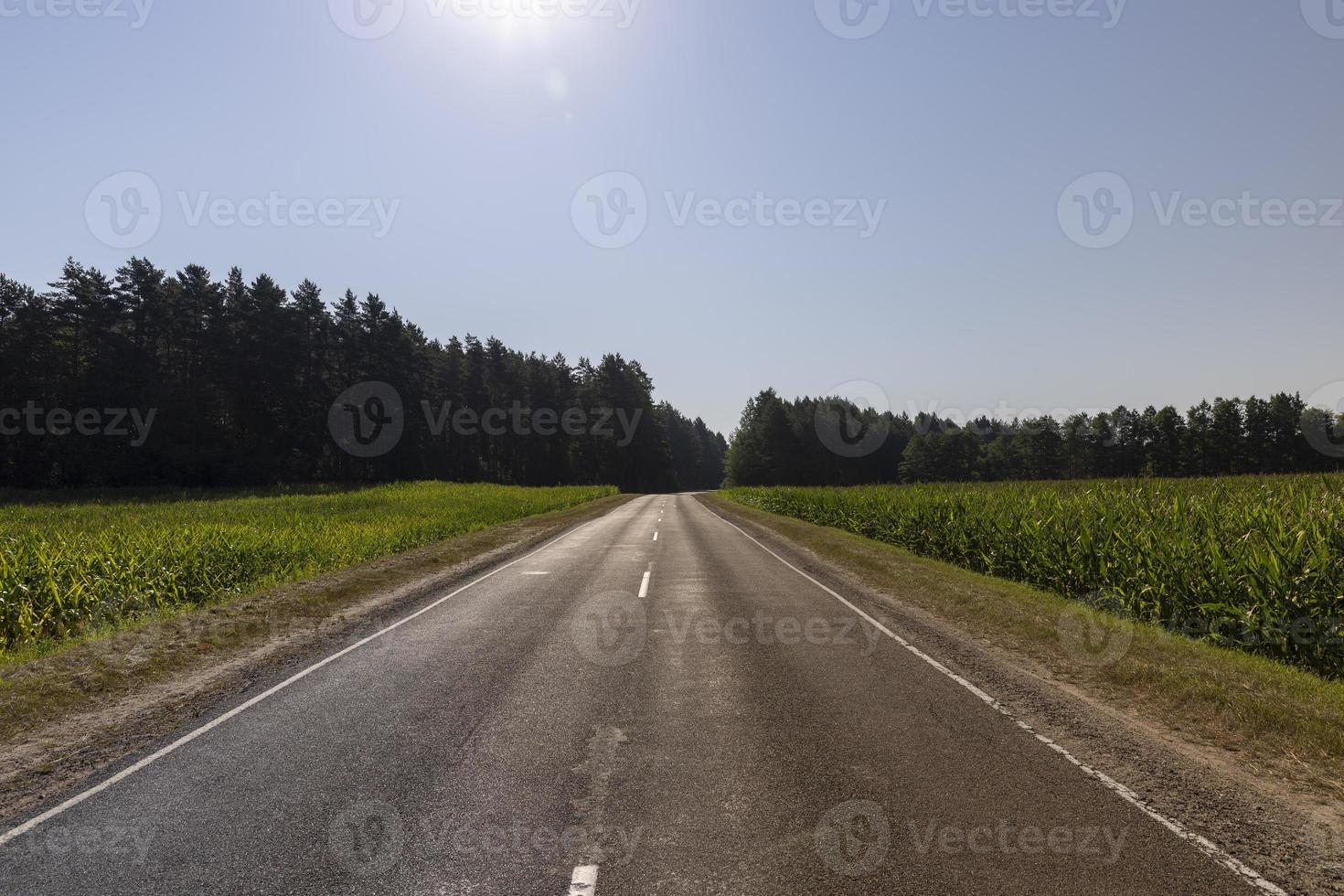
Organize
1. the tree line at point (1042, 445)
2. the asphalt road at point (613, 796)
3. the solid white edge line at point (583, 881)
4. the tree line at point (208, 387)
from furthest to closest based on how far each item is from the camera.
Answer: the tree line at point (1042, 445), the tree line at point (208, 387), the asphalt road at point (613, 796), the solid white edge line at point (583, 881)

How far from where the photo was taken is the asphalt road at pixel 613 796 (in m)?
3.67

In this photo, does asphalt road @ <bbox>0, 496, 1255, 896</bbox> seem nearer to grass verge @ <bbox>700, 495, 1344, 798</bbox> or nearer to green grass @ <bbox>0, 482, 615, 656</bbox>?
grass verge @ <bbox>700, 495, 1344, 798</bbox>

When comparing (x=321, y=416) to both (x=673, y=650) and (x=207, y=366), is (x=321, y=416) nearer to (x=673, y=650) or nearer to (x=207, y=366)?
(x=207, y=366)

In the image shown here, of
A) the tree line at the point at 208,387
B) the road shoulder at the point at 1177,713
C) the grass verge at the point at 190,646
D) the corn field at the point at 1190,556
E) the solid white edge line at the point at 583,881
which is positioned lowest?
the grass verge at the point at 190,646

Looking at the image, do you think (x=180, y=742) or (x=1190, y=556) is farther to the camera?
(x=1190, y=556)

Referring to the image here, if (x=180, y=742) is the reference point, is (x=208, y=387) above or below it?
above

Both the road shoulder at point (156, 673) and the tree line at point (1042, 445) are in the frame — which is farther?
the tree line at point (1042, 445)

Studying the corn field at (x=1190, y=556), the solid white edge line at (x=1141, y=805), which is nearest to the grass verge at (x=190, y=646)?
the solid white edge line at (x=1141, y=805)

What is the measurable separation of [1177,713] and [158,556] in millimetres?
17238

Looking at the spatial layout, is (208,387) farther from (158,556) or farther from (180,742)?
(180,742)

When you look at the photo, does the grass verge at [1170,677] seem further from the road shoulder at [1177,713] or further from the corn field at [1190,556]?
the corn field at [1190,556]

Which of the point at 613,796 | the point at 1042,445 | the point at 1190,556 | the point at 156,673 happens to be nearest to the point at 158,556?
the point at 156,673

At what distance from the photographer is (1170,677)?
748cm

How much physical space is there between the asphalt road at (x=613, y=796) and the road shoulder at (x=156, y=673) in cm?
66
